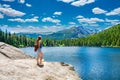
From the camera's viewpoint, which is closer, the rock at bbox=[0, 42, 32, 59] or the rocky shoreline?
the rocky shoreline

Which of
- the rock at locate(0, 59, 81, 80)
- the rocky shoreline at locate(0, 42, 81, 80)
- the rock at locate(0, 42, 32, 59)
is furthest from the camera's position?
the rock at locate(0, 42, 32, 59)

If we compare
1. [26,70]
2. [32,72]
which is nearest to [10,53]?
[26,70]

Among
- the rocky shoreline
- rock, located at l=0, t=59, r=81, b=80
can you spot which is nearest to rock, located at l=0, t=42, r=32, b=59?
the rocky shoreline

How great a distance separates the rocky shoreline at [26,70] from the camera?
17.7 m

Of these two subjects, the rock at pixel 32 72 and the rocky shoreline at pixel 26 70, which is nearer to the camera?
the rock at pixel 32 72

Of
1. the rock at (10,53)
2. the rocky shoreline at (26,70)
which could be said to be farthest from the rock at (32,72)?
the rock at (10,53)

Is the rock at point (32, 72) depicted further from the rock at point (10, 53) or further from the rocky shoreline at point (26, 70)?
the rock at point (10, 53)

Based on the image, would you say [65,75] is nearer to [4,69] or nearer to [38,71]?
[38,71]

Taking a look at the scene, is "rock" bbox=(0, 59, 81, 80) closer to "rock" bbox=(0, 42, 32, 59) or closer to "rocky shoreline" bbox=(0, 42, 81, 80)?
"rocky shoreline" bbox=(0, 42, 81, 80)

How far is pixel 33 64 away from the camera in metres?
21.0

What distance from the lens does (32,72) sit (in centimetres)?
1898

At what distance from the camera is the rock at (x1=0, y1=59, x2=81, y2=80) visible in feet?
57.4

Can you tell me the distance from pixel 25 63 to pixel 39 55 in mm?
1390

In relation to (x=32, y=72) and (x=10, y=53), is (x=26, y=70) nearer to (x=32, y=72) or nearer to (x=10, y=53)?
(x=32, y=72)
